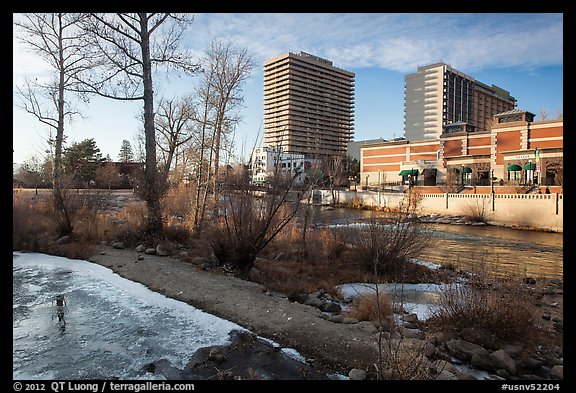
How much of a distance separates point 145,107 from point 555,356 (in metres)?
12.7

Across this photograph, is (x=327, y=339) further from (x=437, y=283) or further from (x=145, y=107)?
(x=145, y=107)

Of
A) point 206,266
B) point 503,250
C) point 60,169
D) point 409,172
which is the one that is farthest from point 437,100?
point 206,266

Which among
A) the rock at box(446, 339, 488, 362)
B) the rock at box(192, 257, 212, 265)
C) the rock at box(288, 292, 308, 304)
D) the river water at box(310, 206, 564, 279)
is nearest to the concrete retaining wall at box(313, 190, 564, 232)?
the river water at box(310, 206, 564, 279)

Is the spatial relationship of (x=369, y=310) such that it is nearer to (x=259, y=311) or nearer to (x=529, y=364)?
(x=259, y=311)

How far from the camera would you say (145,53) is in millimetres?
11539

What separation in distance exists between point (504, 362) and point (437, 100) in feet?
400

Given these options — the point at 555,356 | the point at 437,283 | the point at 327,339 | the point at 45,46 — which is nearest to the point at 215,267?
the point at 327,339

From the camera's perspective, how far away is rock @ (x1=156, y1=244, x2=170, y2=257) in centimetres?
988

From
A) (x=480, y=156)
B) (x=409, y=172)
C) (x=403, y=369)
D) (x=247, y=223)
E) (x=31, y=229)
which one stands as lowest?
(x=403, y=369)

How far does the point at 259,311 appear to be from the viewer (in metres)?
5.70

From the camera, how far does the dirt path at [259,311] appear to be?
165 inches

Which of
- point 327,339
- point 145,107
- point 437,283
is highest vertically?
point 145,107

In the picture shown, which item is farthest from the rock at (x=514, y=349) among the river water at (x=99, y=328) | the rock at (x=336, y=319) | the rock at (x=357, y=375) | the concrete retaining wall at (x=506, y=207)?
the concrete retaining wall at (x=506, y=207)
